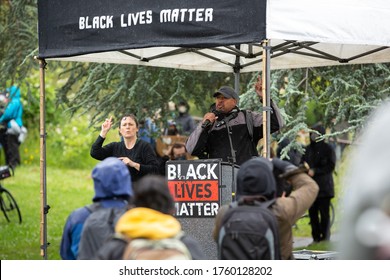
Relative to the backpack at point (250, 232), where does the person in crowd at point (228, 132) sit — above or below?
above

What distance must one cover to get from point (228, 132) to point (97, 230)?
14.8 ft

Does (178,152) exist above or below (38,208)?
above

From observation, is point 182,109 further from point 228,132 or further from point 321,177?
point 228,132

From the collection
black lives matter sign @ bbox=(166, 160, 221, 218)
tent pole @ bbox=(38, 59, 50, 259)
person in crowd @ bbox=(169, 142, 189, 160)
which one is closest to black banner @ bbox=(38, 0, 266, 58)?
tent pole @ bbox=(38, 59, 50, 259)

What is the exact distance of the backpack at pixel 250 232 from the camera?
18.6 ft

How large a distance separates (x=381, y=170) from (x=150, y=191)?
96.6 inches

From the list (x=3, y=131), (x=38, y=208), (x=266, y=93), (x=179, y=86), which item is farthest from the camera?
(x=3, y=131)

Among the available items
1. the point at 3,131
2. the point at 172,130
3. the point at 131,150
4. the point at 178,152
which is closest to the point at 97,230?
the point at 131,150

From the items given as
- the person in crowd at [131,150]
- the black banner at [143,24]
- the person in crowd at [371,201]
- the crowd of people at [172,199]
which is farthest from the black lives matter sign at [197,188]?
the person in crowd at [371,201]

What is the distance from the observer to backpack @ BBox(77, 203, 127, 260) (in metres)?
5.66

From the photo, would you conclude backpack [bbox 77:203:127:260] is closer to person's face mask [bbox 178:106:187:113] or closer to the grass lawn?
the grass lawn

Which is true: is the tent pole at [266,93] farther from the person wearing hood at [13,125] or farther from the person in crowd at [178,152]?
the person wearing hood at [13,125]

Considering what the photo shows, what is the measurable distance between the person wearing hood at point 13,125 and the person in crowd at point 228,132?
334 inches

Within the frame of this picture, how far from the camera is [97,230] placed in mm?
5672
